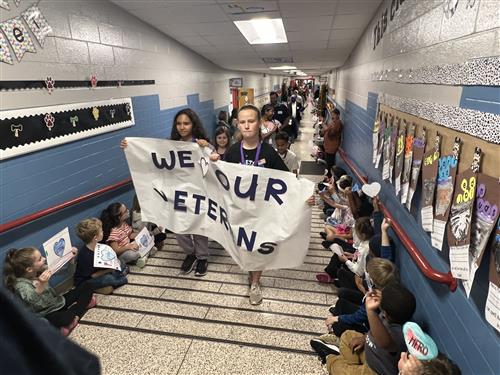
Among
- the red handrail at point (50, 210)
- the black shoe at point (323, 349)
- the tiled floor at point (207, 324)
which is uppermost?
the red handrail at point (50, 210)

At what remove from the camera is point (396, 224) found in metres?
2.44

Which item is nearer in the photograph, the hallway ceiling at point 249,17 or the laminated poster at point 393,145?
the laminated poster at point 393,145

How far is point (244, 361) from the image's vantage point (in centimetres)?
215

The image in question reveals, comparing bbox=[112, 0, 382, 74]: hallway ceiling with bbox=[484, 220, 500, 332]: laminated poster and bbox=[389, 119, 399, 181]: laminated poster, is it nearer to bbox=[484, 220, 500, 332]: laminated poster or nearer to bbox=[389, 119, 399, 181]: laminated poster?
bbox=[389, 119, 399, 181]: laminated poster

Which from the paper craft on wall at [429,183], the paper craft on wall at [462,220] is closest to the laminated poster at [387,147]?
the paper craft on wall at [429,183]

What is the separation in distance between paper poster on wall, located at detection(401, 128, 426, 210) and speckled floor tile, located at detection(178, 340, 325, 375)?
4.50 ft

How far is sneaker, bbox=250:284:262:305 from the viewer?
9.10 ft

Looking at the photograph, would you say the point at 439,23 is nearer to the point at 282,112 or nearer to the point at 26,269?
the point at 26,269

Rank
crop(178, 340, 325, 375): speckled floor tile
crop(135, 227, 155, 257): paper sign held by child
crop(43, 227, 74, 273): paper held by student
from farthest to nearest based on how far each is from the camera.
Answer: crop(135, 227, 155, 257): paper sign held by child
crop(43, 227, 74, 273): paper held by student
crop(178, 340, 325, 375): speckled floor tile

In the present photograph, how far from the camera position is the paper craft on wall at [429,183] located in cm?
182

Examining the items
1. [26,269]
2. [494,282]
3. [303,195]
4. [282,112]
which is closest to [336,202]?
[303,195]

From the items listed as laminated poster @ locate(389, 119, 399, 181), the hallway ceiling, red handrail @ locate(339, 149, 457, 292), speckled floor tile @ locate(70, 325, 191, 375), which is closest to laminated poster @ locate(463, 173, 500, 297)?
red handrail @ locate(339, 149, 457, 292)

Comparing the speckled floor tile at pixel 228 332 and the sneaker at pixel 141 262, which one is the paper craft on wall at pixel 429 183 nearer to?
the speckled floor tile at pixel 228 332

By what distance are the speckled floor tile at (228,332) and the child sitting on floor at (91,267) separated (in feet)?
2.13
